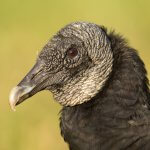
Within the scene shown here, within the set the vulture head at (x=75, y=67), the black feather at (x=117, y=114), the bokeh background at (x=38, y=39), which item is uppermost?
the vulture head at (x=75, y=67)

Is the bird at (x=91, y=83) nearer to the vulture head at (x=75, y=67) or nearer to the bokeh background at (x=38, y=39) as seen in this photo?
the vulture head at (x=75, y=67)

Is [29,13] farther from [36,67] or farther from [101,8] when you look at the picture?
[36,67]

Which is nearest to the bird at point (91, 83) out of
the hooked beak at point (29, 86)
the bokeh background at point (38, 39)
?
the hooked beak at point (29, 86)

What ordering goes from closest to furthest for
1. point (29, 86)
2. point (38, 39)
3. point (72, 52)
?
1. point (29, 86)
2. point (72, 52)
3. point (38, 39)

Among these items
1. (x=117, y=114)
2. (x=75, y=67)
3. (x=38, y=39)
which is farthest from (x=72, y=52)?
(x=38, y=39)

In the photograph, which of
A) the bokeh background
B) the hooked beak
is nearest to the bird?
the hooked beak

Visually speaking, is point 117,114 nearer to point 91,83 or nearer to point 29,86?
point 91,83

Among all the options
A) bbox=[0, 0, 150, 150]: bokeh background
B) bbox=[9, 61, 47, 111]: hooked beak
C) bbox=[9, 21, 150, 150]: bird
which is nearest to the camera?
bbox=[9, 61, 47, 111]: hooked beak

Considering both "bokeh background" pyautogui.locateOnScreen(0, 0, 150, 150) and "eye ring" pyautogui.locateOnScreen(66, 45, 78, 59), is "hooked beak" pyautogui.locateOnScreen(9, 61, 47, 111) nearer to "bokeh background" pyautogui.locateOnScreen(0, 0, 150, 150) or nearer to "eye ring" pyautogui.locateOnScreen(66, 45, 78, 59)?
"eye ring" pyautogui.locateOnScreen(66, 45, 78, 59)
